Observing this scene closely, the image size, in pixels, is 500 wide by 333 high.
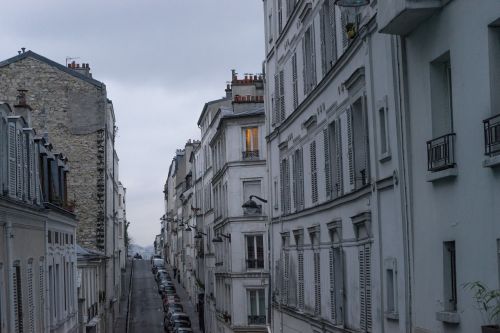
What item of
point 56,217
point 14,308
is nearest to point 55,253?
point 56,217

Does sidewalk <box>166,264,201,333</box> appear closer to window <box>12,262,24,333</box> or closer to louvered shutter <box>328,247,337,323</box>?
window <box>12,262,24,333</box>

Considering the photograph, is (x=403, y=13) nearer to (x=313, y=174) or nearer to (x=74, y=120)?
(x=313, y=174)

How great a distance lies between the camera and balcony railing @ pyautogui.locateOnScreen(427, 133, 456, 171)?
11391 millimetres

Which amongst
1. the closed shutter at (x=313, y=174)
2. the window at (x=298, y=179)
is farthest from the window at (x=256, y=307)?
the closed shutter at (x=313, y=174)

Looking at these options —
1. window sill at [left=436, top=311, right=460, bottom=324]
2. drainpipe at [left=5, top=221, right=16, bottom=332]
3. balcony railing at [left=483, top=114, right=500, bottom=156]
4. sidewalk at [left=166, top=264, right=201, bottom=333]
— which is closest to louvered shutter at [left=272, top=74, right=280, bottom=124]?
drainpipe at [left=5, top=221, right=16, bottom=332]

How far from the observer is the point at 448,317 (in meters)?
11.5

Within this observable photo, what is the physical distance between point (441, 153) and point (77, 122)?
34318 millimetres

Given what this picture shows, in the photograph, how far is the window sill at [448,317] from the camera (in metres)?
11.4

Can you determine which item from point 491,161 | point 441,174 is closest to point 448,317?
point 441,174

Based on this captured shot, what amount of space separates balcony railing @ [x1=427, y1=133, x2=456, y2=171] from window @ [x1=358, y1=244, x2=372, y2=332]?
172 inches

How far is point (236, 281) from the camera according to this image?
4209 cm

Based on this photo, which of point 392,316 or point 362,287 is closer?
point 392,316

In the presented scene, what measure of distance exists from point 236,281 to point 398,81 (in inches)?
1166

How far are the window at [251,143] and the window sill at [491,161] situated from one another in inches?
1279
